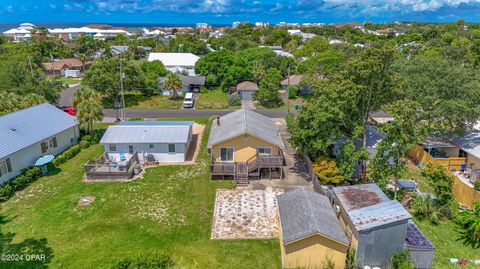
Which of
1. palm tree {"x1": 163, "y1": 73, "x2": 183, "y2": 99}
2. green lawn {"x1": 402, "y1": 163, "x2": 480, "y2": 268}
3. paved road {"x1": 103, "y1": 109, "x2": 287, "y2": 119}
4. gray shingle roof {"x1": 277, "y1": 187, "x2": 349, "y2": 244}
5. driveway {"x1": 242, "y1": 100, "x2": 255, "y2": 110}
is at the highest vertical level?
palm tree {"x1": 163, "y1": 73, "x2": 183, "y2": 99}

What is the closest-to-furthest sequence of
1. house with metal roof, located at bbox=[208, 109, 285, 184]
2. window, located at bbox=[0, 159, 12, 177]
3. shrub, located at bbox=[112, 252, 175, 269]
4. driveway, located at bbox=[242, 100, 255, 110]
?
shrub, located at bbox=[112, 252, 175, 269]
window, located at bbox=[0, 159, 12, 177]
house with metal roof, located at bbox=[208, 109, 285, 184]
driveway, located at bbox=[242, 100, 255, 110]

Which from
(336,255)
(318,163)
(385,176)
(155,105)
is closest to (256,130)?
(318,163)

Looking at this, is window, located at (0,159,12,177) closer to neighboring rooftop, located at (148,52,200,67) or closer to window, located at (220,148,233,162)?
window, located at (220,148,233,162)

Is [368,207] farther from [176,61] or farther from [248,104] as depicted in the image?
[176,61]

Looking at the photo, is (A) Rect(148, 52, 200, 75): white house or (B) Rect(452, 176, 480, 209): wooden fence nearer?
(B) Rect(452, 176, 480, 209): wooden fence

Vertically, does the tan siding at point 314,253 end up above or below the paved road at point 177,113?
below

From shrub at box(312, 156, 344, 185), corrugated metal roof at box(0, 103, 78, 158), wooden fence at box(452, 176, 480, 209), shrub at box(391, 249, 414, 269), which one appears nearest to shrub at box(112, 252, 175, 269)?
shrub at box(391, 249, 414, 269)

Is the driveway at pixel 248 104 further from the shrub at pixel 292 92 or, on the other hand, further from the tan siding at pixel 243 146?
the tan siding at pixel 243 146

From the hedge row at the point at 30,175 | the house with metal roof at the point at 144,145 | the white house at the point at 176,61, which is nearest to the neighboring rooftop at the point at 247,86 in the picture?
the white house at the point at 176,61
